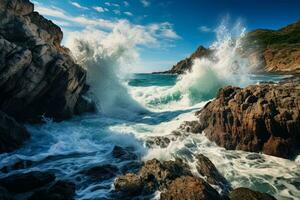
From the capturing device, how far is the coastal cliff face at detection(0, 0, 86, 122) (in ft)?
48.4

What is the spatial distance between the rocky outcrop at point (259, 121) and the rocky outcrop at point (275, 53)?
5483 centimetres

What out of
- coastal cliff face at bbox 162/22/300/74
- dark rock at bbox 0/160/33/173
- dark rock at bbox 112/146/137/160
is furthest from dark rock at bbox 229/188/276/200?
coastal cliff face at bbox 162/22/300/74

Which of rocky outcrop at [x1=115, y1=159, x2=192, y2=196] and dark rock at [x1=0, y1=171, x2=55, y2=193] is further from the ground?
rocky outcrop at [x1=115, y1=159, x2=192, y2=196]

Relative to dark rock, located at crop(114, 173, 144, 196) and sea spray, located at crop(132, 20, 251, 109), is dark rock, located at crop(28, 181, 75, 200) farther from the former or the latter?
sea spray, located at crop(132, 20, 251, 109)

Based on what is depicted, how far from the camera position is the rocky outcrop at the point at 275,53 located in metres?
79.1

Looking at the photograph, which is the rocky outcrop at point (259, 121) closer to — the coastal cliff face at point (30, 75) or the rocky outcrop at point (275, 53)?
the coastal cliff face at point (30, 75)

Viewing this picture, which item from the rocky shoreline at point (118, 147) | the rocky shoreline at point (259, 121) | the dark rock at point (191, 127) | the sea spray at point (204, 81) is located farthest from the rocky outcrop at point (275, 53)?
the rocky shoreline at point (118, 147)

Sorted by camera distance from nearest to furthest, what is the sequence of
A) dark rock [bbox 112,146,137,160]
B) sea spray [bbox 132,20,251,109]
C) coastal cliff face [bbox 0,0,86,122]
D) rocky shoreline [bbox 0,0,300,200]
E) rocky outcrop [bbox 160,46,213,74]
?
rocky shoreline [bbox 0,0,300,200], dark rock [bbox 112,146,137,160], coastal cliff face [bbox 0,0,86,122], sea spray [bbox 132,20,251,109], rocky outcrop [bbox 160,46,213,74]

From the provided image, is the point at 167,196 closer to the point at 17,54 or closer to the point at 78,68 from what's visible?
the point at 17,54

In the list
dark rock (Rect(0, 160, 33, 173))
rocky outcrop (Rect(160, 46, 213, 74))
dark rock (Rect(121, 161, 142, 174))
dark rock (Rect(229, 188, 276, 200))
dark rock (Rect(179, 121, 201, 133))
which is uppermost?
rocky outcrop (Rect(160, 46, 213, 74))

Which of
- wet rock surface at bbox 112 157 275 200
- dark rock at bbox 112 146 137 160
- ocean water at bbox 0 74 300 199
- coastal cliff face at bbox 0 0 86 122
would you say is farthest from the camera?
coastal cliff face at bbox 0 0 86 122

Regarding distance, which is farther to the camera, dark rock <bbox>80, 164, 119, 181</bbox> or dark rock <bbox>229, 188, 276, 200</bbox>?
dark rock <bbox>80, 164, 119, 181</bbox>

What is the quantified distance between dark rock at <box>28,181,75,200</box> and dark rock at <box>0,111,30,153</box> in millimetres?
4698

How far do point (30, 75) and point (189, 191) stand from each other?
1180 cm
